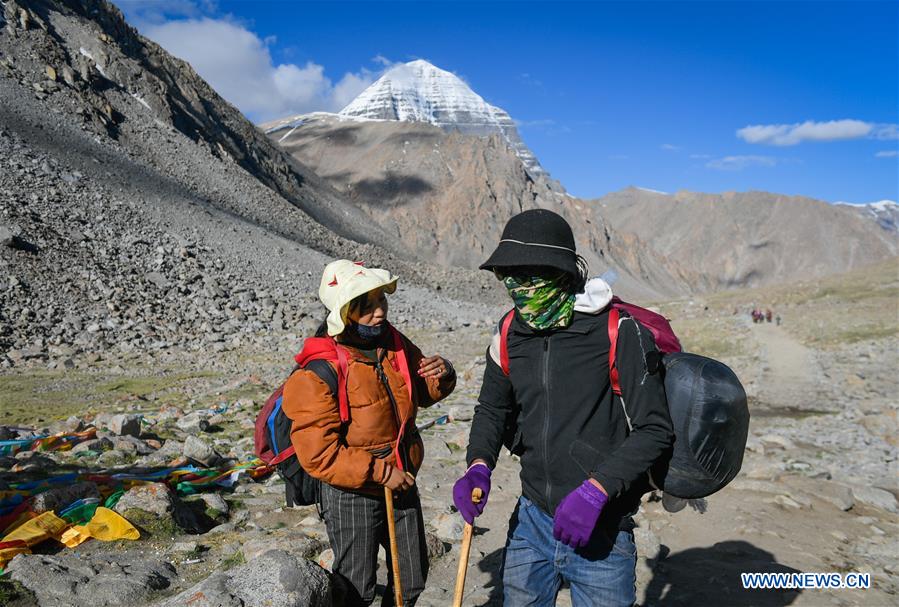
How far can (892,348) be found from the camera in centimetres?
2167

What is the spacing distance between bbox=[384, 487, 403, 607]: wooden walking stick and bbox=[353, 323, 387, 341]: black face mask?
0.75m

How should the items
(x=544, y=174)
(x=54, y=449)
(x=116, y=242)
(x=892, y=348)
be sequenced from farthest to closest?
(x=544, y=174) < (x=116, y=242) < (x=892, y=348) < (x=54, y=449)

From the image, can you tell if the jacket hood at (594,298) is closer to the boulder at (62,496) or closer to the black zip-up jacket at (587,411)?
the black zip-up jacket at (587,411)

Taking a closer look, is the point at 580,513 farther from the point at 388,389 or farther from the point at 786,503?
the point at 786,503

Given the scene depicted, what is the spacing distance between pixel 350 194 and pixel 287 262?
65451 millimetres

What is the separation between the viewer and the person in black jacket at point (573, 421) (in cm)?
245

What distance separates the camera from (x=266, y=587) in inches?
130

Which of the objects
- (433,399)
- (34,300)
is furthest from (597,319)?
(34,300)

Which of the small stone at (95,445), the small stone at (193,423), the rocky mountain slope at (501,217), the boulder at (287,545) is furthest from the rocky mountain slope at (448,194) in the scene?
Answer: the boulder at (287,545)

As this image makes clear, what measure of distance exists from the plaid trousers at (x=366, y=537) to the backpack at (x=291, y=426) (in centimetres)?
13

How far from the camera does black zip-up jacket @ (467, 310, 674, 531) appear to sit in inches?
96.3

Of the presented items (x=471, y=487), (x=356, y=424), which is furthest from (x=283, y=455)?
(x=471, y=487)

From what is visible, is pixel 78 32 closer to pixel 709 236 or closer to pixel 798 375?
pixel 798 375

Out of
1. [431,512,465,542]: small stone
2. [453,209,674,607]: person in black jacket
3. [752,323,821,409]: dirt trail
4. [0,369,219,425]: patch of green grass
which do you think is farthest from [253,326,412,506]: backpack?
[752,323,821,409]: dirt trail
